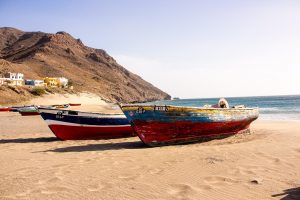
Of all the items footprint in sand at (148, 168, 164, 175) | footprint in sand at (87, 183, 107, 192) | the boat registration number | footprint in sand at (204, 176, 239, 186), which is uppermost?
the boat registration number

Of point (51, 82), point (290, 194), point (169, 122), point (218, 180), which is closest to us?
point (290, 194)

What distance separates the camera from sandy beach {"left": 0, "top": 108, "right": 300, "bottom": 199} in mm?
5332

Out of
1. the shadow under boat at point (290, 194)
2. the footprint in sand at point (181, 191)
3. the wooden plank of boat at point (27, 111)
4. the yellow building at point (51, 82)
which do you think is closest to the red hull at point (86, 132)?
the footprint in sand at point (181, 191)

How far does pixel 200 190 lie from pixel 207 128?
6.61 meters

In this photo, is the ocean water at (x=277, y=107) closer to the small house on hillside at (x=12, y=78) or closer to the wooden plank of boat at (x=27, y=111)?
the wooden plank of boat at (x=27, y=111)

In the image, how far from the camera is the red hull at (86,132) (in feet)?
42.5

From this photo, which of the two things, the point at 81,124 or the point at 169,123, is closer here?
the point at 169,123

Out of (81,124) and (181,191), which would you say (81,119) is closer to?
(81,124)

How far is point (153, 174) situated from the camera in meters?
6.59

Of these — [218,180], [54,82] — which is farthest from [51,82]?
[218,180]

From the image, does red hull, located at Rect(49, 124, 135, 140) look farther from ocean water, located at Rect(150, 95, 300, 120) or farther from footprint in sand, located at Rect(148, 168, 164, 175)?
ocean water, located at Rect(150, 95, 300, 120)

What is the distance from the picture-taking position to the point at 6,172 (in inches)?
277

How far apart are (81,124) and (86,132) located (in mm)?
420

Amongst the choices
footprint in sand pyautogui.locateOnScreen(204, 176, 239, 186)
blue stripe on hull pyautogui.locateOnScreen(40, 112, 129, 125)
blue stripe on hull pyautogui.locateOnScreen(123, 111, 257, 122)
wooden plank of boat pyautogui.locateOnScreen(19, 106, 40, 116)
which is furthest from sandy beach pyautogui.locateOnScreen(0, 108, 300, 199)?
wooden plank of boat pyautogui.locateOnScreen(19, 106, 40, 116)
